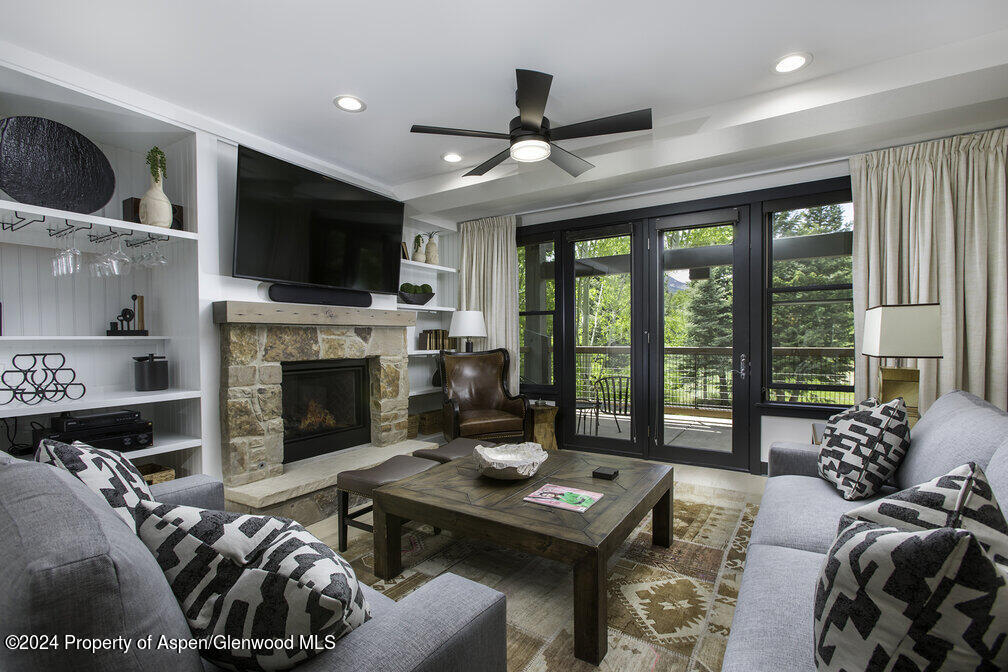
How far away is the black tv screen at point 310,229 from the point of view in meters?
3.00

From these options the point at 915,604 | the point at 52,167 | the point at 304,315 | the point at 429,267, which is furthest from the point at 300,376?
the point at 915,604

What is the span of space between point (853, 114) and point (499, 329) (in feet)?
10.4

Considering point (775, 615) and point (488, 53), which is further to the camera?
point (488, 53)

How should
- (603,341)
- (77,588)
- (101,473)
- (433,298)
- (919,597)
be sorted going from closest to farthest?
(77,588), (919,597), (101,473), (603,341), (433,298)

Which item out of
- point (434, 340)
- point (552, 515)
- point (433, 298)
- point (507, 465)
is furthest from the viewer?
point (433, 298)

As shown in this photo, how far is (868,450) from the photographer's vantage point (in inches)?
74.1

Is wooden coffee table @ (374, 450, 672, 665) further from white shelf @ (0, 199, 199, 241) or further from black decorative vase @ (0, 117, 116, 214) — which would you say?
black decorative vase @ (0, 117, 116, 214)

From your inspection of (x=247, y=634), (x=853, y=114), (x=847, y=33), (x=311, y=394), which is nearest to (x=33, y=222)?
(x=311, y=394)

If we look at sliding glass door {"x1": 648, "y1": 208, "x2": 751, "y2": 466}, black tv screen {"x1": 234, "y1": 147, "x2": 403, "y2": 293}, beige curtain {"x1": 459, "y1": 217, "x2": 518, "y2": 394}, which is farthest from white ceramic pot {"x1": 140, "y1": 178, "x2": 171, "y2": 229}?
sliding glass door {"x1": 648, "y1": 208, "x2": 751, "y2": 466}

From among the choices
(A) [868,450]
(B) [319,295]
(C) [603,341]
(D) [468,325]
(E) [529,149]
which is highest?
(E) [529,149]

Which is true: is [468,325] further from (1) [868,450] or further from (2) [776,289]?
(1) [868,450]

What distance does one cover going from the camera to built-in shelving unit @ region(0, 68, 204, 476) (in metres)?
2.48

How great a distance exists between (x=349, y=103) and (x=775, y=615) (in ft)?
10.2

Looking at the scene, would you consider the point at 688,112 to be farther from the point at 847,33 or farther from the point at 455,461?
the point at 455,461
